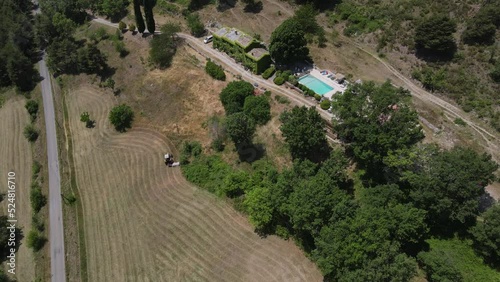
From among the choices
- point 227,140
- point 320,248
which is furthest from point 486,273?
point 227,140

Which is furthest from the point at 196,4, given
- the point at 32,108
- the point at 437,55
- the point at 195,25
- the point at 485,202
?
the point at 485,202

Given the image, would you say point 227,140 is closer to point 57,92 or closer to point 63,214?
point 63,214

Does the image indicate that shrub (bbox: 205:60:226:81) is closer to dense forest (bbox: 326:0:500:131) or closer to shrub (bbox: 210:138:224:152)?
shrub (bbox: 210:138:224:152)

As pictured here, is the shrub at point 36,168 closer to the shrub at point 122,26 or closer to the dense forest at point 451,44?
the shrub at point 122,26

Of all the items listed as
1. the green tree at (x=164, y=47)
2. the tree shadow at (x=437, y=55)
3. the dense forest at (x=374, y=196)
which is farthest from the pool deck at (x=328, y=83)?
the green tree at (x=164, y=47)

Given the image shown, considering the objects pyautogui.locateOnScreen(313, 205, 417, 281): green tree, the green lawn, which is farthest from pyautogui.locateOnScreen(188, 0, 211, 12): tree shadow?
the green lawn

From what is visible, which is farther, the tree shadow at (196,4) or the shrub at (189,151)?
the tree shadow at (196,4)
